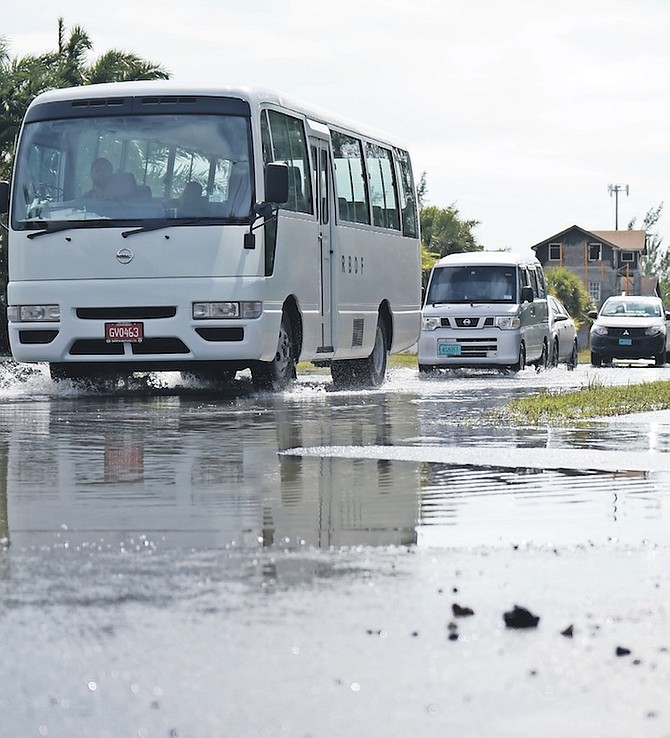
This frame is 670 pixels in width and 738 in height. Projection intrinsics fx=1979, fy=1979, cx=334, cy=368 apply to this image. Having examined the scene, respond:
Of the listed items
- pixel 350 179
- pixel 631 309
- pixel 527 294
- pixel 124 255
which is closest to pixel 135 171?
pixel 124 255

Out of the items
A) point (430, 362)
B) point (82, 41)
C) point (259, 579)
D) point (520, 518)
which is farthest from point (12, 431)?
point (82, 41)

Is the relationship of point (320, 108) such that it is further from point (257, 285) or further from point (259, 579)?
point (259, 579)

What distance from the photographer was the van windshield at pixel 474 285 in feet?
109

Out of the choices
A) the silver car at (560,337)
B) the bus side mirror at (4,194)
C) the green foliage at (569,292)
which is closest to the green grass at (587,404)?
the bus side mirror at (4,194)

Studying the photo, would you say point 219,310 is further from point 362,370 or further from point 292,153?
point 362,370

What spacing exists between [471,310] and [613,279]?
123194 millimetres

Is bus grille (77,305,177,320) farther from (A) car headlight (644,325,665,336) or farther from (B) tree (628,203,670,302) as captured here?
(B) tree (628,203,670,302)

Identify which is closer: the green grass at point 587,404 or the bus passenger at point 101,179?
the green grass at point 587,404

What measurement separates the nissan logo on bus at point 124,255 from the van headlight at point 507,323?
1279 centimetres

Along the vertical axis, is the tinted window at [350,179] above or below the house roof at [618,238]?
below

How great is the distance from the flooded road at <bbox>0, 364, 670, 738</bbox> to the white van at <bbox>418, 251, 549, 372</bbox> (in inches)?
723

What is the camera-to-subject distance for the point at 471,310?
32.8 metres

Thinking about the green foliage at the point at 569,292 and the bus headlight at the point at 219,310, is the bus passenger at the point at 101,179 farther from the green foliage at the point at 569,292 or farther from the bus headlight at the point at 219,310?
the green foliage at the point at 569,292

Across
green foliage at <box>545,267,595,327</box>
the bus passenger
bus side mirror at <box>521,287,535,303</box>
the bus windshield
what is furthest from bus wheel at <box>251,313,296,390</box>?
green foliage at <box>545,267,595,327</box>
